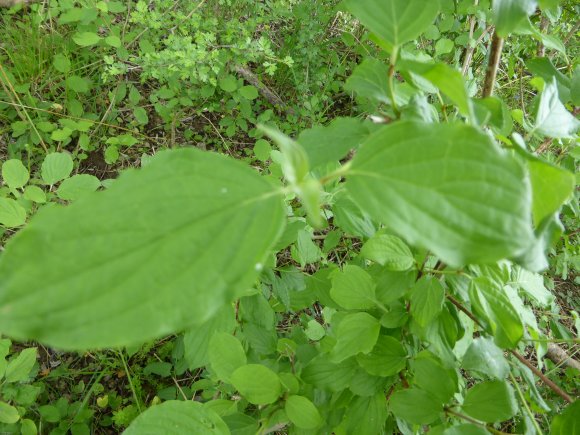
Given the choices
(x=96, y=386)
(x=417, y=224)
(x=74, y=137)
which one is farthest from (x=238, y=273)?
(x=74, y=137)

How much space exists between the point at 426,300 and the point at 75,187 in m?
1.11

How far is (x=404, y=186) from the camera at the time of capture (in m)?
0.45

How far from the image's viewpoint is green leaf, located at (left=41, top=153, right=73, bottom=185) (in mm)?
1375

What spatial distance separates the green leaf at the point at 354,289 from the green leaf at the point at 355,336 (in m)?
0.05

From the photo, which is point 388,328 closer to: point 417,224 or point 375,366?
point 375,366

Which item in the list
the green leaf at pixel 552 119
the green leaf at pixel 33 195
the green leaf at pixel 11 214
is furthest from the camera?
the green leaf at pixel 33 195

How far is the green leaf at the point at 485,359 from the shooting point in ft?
2.44

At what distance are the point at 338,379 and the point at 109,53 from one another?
2644 mm

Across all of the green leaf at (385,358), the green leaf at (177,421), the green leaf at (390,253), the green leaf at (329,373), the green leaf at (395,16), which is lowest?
the green leaf at (177,421)

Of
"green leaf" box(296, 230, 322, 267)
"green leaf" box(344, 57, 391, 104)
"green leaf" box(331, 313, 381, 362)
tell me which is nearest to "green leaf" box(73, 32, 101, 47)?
"green leaf" box(296, 230, 322, 267)

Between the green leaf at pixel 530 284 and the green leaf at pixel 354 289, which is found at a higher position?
the green leaf at pixel 530 284

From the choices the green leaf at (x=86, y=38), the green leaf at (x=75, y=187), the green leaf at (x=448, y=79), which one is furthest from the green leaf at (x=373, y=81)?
the green leaf at (x=86, y=38)

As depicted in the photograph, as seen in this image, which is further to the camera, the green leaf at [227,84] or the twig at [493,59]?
the green leaf at [227,84]

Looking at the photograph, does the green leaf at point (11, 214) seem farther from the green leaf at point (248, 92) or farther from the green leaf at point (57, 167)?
the green leaf at point (248, 92)
